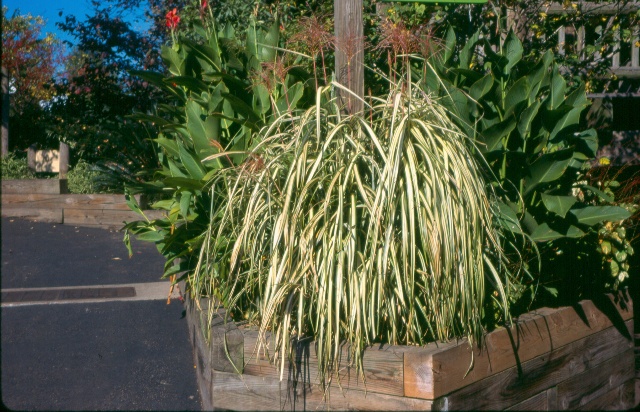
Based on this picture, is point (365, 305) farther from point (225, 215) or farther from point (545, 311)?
point (545, 311)

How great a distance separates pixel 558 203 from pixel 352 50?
136 cm

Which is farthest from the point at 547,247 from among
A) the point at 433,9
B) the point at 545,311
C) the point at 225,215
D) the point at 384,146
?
the point at 433,9

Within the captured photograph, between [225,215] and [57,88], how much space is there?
31.4 feet

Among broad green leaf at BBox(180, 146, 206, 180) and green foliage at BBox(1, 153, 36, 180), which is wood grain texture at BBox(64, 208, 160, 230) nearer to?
green foliage at BBox(1, 153, 36, 180)

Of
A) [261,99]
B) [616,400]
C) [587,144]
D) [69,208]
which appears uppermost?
[261,99]

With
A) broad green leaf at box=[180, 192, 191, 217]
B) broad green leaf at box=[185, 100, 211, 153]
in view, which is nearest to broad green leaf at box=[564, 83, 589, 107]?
broad green leaf at box=[185, 100, 211, 153]

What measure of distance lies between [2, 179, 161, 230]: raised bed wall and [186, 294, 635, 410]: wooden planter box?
650 centimetres

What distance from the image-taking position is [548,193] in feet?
12.2

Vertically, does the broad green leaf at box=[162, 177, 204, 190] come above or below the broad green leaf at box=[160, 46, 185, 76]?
below

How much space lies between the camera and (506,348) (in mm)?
3410

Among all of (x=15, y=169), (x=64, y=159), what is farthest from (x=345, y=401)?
(x=15, y=169)

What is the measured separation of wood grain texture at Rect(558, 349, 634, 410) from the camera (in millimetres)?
3814

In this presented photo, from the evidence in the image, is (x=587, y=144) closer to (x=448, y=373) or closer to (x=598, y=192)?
(x=598, y=192)

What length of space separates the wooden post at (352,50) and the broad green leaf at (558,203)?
3.59ft
